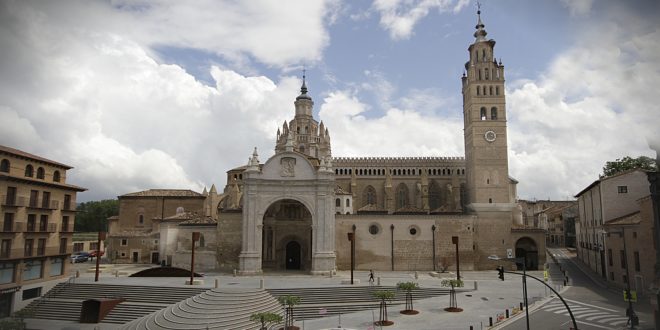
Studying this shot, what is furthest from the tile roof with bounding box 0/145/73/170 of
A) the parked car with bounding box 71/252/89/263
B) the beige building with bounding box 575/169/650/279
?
the beige building with bounding box 575/169/650/279

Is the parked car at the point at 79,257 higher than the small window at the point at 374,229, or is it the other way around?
the small window at the point at 374,229

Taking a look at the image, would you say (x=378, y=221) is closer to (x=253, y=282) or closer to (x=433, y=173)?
(x=253, y=282)

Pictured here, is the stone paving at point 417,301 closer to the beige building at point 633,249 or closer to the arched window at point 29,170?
the beige building at point 633,249

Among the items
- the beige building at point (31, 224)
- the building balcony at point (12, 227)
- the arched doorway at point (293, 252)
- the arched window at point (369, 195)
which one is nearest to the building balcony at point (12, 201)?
the beige building at point (31, 224)

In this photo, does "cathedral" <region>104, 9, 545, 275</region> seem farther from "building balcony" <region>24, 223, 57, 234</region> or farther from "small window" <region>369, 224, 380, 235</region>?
"building balcony" <region>24, 223, 57, 234</region>

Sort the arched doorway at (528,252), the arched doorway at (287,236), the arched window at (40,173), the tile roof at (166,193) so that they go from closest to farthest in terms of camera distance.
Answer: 1. the arched window at (40,173)
2. the arched doorway at (287,236)
3. the arched doorway at (528,252)
4. the tile roof at (166,193)

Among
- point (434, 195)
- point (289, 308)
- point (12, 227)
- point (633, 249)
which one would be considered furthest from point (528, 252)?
point (12, 227)

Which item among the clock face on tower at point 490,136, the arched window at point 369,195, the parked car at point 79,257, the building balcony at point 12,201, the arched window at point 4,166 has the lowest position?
the parked car at point 79,257

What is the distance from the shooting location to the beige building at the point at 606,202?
38.3 metres

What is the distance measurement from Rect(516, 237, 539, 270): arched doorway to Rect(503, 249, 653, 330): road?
10276 mm

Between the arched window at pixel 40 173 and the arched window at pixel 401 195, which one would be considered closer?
the arched window at pixel 40 173

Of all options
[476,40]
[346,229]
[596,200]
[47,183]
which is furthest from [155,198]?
[596,200]

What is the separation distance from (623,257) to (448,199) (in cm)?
2963

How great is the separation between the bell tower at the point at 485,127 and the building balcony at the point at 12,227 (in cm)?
4301
